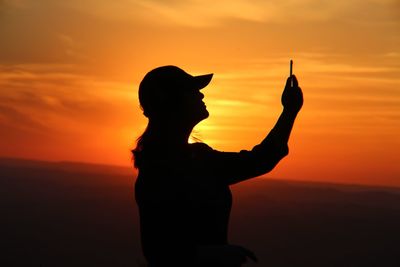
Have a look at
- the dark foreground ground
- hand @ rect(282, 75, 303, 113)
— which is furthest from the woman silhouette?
the dark foreground ground

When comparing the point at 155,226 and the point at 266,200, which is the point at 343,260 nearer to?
the point at 266,200

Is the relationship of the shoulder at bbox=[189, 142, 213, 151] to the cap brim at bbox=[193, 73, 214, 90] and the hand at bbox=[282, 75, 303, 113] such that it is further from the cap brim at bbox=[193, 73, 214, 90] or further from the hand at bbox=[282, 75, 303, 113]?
the hand at bbox=[282, 75, 303, 113]

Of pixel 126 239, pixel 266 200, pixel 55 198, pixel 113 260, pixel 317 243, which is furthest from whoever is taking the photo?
pixel 266 200

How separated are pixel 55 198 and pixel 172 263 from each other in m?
174

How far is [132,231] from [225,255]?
130m

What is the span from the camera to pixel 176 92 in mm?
5129

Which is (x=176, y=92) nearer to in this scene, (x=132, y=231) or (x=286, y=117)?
(x=286, y=117)

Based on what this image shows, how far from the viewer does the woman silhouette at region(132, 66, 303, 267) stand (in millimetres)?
4961

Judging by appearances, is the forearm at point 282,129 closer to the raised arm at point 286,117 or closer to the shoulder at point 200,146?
the raised arm at point 286,117

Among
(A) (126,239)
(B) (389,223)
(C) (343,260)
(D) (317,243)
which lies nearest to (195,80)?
(C) (343,260)

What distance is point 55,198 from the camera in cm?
17625

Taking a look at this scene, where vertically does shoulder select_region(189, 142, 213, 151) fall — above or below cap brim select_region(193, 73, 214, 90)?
below

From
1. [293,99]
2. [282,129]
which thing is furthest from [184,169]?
[293,99]

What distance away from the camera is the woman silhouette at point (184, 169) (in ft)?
16.3
